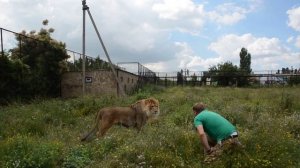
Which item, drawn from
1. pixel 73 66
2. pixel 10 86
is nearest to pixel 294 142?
pixel 10 86

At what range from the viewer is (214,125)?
9.78 meters

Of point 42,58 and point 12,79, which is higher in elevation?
point 42,58

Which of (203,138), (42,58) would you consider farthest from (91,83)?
(203,138)

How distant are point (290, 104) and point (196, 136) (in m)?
10.9

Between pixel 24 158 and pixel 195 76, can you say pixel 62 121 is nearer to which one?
pixel 24 158

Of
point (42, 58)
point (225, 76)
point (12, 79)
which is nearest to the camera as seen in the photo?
point (12, 79)

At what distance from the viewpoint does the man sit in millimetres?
9602

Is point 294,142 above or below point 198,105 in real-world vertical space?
below

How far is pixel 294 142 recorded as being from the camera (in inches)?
419

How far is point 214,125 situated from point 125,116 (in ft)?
15.1

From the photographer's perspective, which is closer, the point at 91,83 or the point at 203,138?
the point at 203,138

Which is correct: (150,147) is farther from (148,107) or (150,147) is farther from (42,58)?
(42,58)

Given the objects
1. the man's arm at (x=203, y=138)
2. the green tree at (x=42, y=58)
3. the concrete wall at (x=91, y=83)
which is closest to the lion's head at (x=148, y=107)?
the man's arm at (x=203, y=138)

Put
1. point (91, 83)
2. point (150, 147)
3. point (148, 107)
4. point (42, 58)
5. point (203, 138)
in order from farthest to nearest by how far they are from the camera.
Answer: point (91, 83) → point (42, 58) → point (148, 107) → point (150, 147) → point (203, 138)
